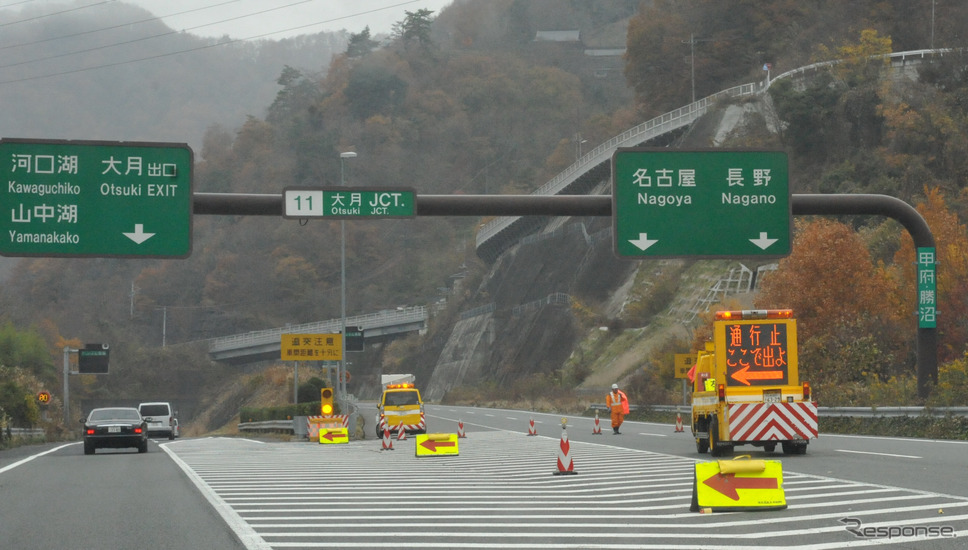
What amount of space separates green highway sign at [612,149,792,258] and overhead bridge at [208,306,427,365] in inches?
3626

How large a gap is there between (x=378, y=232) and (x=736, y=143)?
78428 mm

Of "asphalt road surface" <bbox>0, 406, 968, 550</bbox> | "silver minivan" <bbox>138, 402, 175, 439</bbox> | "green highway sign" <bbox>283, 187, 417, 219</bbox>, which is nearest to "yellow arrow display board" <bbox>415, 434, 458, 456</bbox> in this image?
"asphalt road surface" <bbox>0, 406, 968, 550</bbox>

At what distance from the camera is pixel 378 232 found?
14700 centimetres

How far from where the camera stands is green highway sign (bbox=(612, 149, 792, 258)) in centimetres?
1853

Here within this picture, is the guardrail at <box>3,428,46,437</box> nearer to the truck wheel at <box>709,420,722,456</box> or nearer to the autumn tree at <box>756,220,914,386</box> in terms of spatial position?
the truck wheel at <box>709,420,722,456</box>

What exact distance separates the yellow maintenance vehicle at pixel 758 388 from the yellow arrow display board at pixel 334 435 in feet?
59.3

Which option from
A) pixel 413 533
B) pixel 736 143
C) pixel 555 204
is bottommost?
pixel 413 533

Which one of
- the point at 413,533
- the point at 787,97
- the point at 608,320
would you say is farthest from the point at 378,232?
the point at 413,533

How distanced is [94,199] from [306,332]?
9755cm

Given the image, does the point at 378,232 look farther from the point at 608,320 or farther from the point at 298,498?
the point at 298,498

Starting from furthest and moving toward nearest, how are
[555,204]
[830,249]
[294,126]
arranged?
1. [294,126]
2. [830,249]
3. [555,204]

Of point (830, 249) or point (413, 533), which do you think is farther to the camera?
point (830, 249)

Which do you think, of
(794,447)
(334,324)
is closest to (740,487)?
(794,447)

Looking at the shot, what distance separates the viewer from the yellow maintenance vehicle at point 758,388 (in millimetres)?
22312
